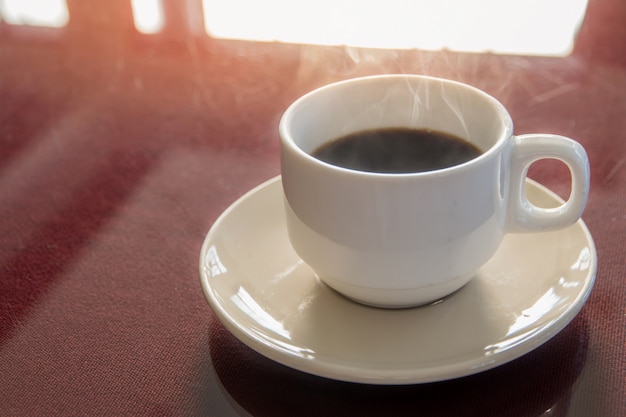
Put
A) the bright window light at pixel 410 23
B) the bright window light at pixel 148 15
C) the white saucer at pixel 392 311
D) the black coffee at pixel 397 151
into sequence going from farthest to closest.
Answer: the bright window light at pixel 148 15, the bright window light at pixel 410 23, the black coffee at pixel 397 151, the white saucer at pixel 392 311

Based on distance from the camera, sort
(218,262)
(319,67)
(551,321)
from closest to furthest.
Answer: (551,321) → (218,262) → (319,67)

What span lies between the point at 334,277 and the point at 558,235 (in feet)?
0.88

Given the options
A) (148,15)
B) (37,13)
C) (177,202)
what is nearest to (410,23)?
(148,15)

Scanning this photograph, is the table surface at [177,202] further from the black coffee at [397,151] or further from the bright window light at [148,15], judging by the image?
the black coffee at [397,151]

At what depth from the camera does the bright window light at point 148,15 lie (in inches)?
57.2

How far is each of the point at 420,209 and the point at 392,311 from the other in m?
0.12

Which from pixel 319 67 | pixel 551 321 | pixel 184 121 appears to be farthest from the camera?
pixel 319 67

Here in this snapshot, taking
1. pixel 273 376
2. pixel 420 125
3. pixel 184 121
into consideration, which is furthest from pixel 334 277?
pixel 184 121

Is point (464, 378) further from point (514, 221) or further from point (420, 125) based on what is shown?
point (420, 125)

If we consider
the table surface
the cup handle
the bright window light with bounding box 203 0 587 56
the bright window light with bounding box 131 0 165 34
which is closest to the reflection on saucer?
the table surface

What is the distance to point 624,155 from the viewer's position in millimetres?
977

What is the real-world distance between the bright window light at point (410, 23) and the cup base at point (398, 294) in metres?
0.69

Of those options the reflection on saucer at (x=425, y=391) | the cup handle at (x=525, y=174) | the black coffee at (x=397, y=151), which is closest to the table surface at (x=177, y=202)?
the reflection on saucer at (x=425, y=391)

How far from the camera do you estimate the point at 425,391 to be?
607mm
